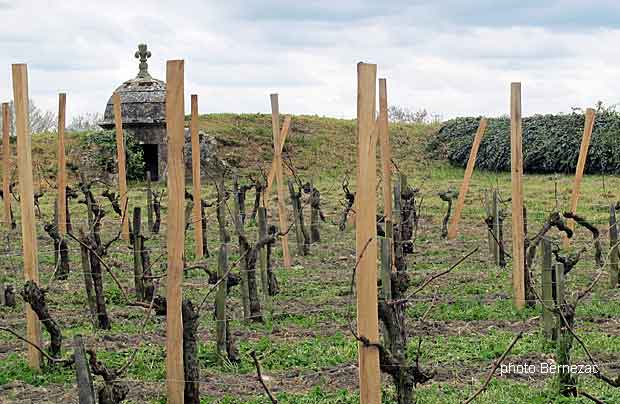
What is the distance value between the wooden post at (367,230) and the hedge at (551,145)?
71.8 feet

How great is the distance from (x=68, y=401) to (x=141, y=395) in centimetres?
48

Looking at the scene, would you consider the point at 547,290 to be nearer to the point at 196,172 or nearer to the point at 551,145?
the point at 196,172

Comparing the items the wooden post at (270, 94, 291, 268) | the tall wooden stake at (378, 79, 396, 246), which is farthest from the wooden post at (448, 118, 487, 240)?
the wooden post at (270, 94, 291, 268)

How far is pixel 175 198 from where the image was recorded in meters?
5.11

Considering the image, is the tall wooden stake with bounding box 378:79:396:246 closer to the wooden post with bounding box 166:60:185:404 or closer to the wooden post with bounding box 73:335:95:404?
the wooden post with bounding box 166:60:185:404

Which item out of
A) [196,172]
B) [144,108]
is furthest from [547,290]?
[144,108]

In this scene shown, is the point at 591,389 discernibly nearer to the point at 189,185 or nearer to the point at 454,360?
the point at 454,360

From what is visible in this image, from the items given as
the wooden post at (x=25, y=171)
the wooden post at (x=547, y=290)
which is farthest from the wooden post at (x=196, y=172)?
the wooden post at (x=547, y=290)

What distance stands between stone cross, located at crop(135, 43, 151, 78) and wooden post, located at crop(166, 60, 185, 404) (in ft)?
65.5

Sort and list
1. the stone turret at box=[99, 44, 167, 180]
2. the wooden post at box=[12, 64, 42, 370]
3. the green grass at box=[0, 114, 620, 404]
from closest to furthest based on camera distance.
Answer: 1. the green grass at box=[0, 114, 620, 404]
2. the wooden post at box=[12, 64, 42, 370]
3. the stone turret at box=[99, 44, 167, 180]

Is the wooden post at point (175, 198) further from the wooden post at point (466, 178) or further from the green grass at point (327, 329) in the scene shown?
the wooden post at point (466, 178)

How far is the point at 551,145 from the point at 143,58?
12.1 metres

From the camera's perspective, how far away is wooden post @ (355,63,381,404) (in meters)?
4.27

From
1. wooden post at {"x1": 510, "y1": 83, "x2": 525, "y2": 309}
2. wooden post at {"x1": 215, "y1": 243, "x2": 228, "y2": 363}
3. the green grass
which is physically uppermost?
wooden post at {"x1": 510, "y1": 83, "x2": 525, "y2": 309}
